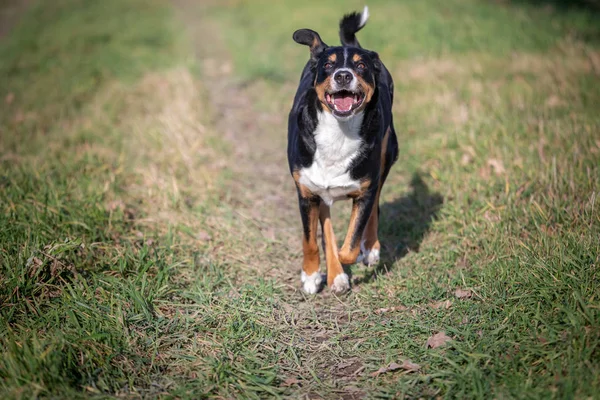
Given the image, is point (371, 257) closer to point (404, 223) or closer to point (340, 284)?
point (340, 284)

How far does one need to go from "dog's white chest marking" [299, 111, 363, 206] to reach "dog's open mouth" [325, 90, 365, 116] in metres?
0.12

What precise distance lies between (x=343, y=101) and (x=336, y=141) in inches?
10.9

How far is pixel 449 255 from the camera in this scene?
445cm

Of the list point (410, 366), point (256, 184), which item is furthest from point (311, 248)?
point (256, 184)

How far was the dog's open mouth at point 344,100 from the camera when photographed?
3760 mm

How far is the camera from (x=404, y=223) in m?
5.23

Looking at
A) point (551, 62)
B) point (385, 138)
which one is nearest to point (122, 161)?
point (385, 138)

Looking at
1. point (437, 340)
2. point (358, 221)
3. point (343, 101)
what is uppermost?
point (343, 101)

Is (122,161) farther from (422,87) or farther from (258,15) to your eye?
(258,15)

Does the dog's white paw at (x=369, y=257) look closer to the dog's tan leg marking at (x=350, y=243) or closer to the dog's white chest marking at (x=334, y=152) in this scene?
the dog's tan leg marking at (x=350, y=243)

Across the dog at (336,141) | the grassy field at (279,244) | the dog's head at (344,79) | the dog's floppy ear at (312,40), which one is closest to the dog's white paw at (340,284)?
the dog at (336,141)

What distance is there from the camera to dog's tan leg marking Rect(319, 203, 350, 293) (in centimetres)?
422

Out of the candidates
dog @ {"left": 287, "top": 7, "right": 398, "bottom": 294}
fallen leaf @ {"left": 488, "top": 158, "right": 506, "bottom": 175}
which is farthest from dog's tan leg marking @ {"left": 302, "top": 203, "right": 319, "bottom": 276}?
fallen leaf @ {"left": 488, "top": 158, "right": 506, "bottom": 175}

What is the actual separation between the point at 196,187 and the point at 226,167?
798 mm
